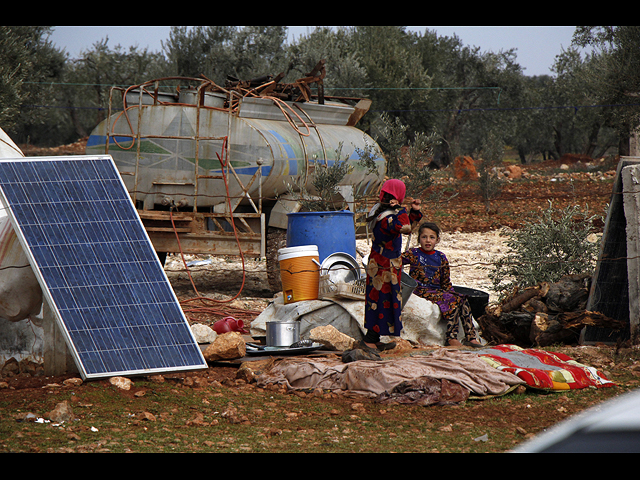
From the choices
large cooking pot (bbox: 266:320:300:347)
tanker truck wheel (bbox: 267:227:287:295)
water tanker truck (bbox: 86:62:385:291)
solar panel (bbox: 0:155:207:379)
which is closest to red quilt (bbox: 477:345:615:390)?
large cooking pot (bbox: 266:320:300:347)

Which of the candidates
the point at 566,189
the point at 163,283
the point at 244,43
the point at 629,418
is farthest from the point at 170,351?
the point at 244,43

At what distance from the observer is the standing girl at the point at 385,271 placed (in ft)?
20.7

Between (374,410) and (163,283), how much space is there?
1851 mm

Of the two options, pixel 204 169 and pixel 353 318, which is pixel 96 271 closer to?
pixel 353 318

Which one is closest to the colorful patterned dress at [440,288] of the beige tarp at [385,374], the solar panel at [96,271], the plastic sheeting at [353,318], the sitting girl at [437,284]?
the sitting girl at [437,284]

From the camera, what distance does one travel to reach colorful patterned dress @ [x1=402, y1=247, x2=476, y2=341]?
6.87 meters

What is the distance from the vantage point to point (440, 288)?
23.2 feet

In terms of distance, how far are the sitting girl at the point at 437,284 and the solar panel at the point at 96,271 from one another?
2880 mm

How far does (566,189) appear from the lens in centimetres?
2373

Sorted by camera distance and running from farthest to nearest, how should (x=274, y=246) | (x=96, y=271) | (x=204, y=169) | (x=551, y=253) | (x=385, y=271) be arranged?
(x=274, y=246) < (x=204, y=169) < (x=551, y=253) < (x=385, y=271) < (x=96, y=271)

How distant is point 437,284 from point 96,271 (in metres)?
3.64

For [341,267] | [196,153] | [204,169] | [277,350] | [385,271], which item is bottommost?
[277,350]

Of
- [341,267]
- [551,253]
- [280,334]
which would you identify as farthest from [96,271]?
[551,253]

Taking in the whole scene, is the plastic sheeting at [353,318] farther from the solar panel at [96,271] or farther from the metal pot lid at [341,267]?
the solar panel at [96,271]
